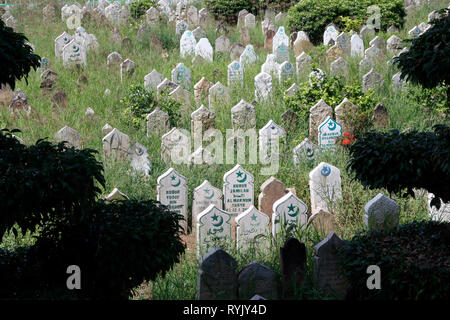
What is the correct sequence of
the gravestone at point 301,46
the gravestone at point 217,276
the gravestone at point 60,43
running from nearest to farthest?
the gravestone at point 217,276 < the gravestone at point 60,43 < the gravestone at point 301,46

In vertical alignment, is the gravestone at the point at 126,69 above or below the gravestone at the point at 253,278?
above

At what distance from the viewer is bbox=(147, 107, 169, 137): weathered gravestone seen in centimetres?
709

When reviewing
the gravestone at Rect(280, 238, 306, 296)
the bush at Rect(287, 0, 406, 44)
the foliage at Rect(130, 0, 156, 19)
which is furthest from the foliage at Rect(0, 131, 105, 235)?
the foliage at Rect(130, 0, 156, 19)

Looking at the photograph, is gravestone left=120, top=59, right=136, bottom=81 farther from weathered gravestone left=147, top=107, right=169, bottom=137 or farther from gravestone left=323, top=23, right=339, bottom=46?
gravestone left=323, top=23, right=339, bottom=46

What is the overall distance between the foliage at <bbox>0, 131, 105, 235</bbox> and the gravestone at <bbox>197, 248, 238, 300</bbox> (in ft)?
3.65

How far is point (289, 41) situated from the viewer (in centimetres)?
1055

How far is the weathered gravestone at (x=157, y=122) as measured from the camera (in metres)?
7.09

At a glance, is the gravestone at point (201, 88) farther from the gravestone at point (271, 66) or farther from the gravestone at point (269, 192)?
the gravestone at point (269, 192)

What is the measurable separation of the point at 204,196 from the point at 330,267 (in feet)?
5.92

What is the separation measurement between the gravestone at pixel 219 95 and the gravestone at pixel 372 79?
71.5 inches

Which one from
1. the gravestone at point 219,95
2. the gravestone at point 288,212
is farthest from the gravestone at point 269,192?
the gravestone at point 219,95

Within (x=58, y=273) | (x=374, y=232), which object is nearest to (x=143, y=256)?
(x=58, y=273)

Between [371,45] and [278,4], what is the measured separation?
4.35 m
